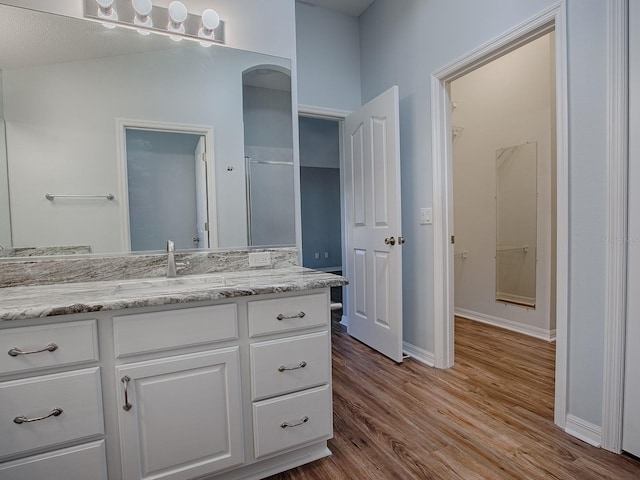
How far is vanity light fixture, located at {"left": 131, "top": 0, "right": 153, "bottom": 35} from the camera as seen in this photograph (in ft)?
5.23

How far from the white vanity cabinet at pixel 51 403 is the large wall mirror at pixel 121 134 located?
66 cm

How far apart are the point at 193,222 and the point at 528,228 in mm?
2880

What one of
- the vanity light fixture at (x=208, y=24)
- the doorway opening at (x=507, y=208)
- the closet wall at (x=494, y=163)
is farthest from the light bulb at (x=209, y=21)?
the closet wall at (x=494, y=163)

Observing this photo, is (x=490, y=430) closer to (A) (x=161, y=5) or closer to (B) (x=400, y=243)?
(B) (x=400, y=243)

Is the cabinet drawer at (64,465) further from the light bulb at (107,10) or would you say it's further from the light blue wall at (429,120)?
the light blue wall at (429,120)

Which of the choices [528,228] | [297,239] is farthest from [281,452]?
[528,228]

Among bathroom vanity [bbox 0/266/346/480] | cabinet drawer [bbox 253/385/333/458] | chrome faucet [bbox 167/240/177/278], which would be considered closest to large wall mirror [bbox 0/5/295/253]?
chrome faucet [bbox 167/240/177/278]

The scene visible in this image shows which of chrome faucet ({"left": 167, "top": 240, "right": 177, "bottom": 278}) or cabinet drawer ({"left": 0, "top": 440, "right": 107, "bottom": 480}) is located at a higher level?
chrome faucet ({"left": 167, "top": 240, "right": 177, "bottom": 278})

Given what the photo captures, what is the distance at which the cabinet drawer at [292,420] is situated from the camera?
4.25 feet

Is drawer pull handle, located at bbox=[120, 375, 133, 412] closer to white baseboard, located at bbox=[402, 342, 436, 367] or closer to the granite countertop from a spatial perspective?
the granite countertop

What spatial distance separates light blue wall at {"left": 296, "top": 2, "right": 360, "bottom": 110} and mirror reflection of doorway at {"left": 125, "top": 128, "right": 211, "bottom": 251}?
53.1 inches

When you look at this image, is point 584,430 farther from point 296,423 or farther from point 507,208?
point 507,208

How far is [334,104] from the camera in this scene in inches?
115

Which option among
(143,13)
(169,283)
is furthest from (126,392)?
(143,13)
